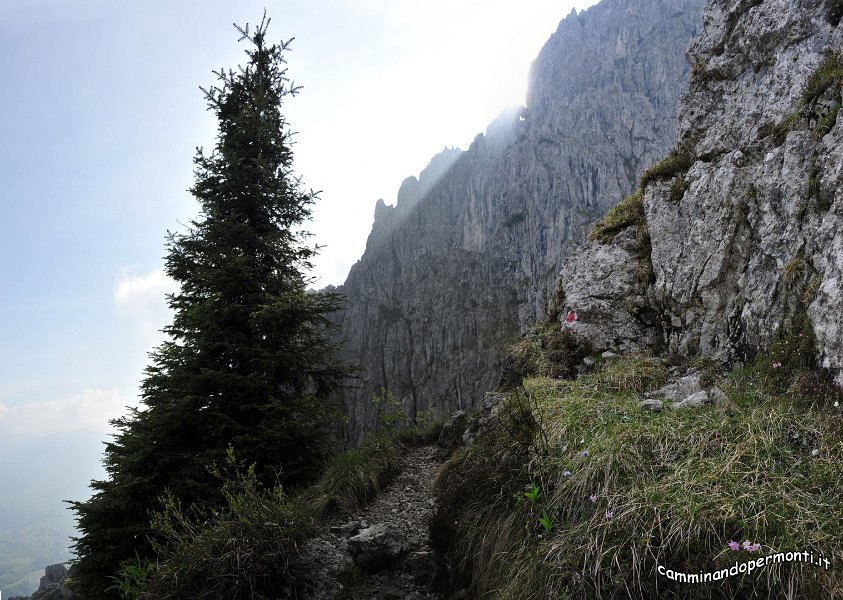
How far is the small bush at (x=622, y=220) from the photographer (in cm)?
814

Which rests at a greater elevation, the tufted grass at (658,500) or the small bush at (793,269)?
the small bush at (793,269)

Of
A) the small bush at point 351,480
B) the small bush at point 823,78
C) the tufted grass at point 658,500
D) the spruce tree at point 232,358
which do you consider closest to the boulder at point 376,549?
the tufted grass at point 658,500

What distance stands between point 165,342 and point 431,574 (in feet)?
20.2

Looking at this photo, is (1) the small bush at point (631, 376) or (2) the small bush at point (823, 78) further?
(1) the small bush at point (631, 376)

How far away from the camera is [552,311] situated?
9023 mm

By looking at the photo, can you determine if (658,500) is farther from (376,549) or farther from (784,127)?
(784,127)

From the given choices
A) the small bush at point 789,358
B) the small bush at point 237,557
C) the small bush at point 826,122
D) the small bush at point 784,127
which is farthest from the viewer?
the small bush at point 784,127

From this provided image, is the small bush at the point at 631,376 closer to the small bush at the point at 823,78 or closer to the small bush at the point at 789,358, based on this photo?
the small bush at the point at 789,358

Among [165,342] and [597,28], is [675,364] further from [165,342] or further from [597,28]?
[597,28]

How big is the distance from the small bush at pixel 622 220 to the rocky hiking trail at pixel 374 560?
237 inches

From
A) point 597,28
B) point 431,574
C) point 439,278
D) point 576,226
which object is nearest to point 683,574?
point 431,574

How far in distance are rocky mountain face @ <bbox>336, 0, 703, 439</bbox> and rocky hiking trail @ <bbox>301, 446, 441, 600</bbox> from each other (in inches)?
2970

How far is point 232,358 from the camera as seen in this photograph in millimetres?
7430

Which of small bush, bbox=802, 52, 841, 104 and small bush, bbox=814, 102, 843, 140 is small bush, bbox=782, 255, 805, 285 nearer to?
small bush, bbox=814, 102, 843, 140
